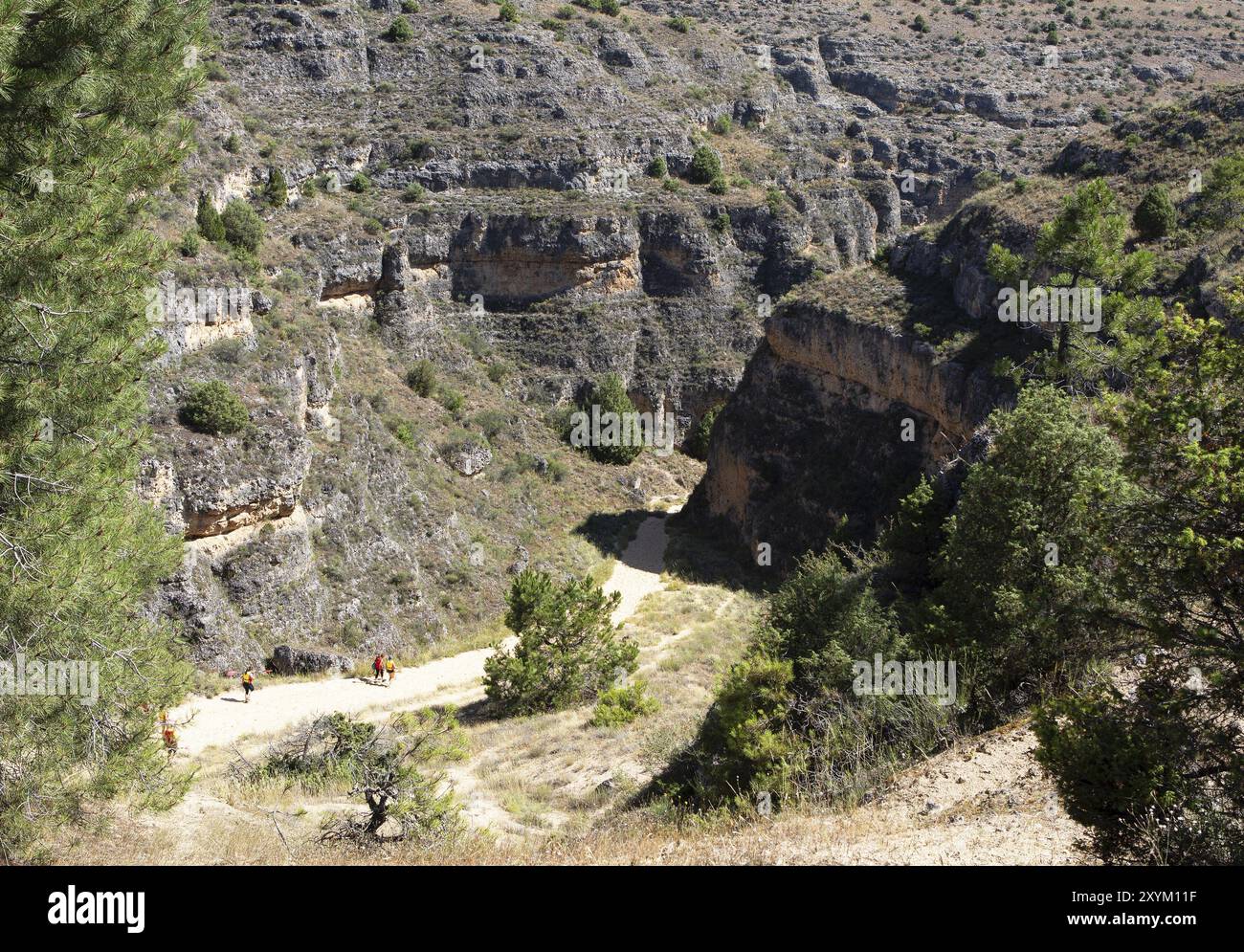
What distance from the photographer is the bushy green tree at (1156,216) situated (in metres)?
28.7

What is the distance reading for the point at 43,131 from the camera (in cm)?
793

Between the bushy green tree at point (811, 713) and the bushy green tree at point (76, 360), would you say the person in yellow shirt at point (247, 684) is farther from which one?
the bushy green tree at point (76, 360)

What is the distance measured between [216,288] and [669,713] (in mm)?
21154

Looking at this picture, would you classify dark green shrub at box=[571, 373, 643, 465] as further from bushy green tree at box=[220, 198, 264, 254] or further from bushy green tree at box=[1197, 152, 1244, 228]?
bushy green tree at box=[1197, 152, 1244, 228]

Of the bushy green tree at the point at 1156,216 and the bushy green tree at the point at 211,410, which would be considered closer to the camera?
the bushy green tree at the point at 211,410

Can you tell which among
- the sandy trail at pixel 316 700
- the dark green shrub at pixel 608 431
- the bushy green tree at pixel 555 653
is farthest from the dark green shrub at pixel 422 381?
the bushy green tree at pixel 555 653

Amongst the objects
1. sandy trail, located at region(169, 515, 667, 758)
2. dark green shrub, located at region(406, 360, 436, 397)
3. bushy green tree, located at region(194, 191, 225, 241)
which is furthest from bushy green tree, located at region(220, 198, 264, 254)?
sandy trail, located at region(169, 515, 667, 758)

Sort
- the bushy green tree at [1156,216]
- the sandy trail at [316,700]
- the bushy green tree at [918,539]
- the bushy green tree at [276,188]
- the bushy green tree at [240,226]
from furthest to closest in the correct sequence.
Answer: the bushy green tree at [276,188], the bushy green tree at [240,226], the bushy green tree at [1156,216], the sandy trail at [316,700], the bushy green tree at [918,539]

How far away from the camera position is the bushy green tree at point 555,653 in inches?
901

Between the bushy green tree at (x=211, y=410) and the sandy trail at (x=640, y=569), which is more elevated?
the bushy green tree at (x=211, y=410)

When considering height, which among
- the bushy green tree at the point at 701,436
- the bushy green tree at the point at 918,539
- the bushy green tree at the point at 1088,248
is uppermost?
the bushy green tree at the point at 1088,248

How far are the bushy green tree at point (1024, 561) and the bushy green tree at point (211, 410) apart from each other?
2236cm

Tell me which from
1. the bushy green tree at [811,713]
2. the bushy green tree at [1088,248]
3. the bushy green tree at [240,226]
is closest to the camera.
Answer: the bushy green tree at [811,713]
